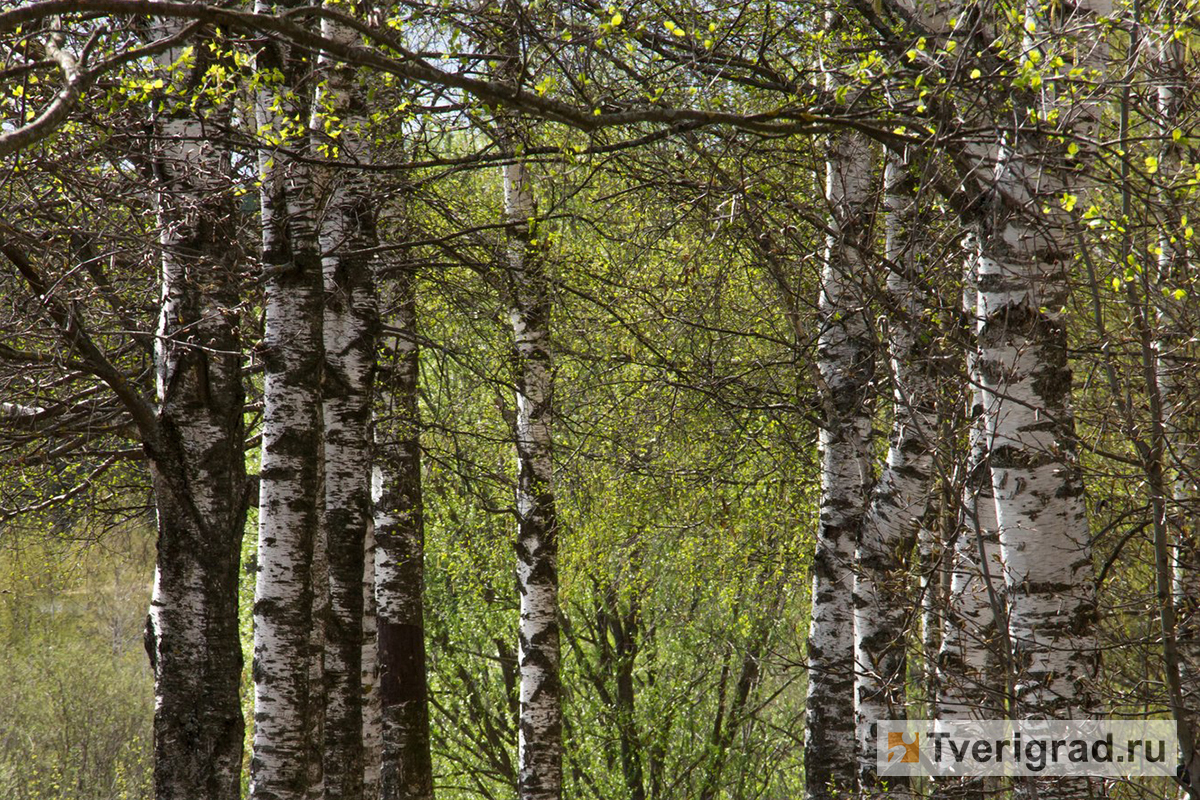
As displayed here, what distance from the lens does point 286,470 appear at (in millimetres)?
4926

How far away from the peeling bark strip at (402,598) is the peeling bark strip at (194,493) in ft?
9.48

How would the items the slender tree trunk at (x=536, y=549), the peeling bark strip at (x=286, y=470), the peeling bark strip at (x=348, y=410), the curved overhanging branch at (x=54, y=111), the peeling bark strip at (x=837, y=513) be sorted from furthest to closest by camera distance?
the slender tree trunk at (x=536, y=549) → the peeling bark strip at (x=348, y=410) → the peeling bark strip at (x=837, y=513) → the peeling bark strip at (x=286, y=470) → the curved overhanging branch at (x=54, y=111)

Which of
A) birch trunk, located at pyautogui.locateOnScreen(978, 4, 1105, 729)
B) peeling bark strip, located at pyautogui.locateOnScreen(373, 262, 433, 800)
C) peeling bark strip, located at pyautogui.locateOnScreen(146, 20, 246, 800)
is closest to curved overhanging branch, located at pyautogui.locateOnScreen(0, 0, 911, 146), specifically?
birch trunk, located at pyautogui.locateOnScreen(978, 4, 1105, 729)

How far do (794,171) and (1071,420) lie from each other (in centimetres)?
389

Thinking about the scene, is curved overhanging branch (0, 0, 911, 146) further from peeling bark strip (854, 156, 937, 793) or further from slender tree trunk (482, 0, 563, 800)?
slender tree trunk (482, 0, 563, 800)

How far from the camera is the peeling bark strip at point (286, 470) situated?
16.0ft

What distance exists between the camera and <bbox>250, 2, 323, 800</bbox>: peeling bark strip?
16.0 feet

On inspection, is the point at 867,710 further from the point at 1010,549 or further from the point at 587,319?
the point at 587,319

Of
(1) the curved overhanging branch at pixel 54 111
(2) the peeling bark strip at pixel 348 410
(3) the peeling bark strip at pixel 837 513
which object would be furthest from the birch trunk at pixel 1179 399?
(2) the peeling bark strip at pixel 348 410

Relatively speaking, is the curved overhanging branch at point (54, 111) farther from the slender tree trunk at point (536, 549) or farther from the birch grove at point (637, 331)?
the slender tree trunk at point (536, 549)

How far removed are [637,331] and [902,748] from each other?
304 centimetres

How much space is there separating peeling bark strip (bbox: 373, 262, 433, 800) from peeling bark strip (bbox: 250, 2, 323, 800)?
248 cm

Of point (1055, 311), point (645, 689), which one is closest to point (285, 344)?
point (1055, 311)

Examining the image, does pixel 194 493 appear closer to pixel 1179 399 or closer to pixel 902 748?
pixel 902 748
